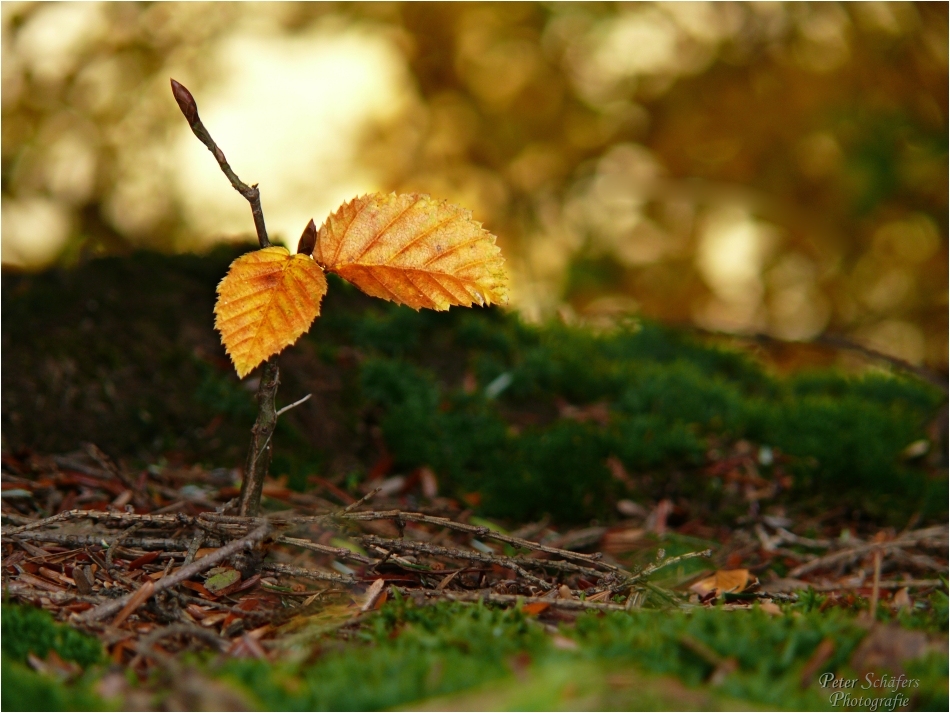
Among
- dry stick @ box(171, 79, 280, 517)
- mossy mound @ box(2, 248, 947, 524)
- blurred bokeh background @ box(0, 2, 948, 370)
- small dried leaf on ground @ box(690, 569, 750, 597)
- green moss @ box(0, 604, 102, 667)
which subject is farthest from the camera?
blurred bokeh background @ box(0, 2, 948, 370)

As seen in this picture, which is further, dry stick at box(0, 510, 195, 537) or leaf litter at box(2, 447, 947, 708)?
dry stick at box(0, 510, 195, 537)

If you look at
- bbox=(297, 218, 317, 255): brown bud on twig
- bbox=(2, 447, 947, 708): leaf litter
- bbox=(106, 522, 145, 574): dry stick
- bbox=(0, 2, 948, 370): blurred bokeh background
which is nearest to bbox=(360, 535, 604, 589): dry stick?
bbox=(2, 447, 947, 708): leaf litter

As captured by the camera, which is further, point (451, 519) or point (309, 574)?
point (451, 519)

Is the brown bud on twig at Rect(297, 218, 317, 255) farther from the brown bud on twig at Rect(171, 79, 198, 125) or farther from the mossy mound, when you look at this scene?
the mossy mound

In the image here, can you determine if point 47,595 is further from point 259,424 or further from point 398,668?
point 398,668

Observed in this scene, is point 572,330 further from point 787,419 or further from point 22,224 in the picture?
point 22,224

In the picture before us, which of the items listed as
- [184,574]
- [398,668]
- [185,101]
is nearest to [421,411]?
[184,574]
